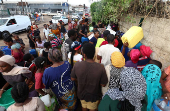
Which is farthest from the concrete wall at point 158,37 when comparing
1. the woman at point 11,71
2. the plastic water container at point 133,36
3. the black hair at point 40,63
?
the woman at point 11,71

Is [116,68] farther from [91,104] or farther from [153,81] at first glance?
[91,104]

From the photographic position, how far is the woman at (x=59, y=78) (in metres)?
1.76

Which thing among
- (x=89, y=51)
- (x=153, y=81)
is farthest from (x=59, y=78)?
(x=153, y=81)

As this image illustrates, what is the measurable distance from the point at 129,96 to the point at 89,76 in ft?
2.27

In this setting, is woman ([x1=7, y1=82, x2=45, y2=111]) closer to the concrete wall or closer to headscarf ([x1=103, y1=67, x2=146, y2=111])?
headscarf ([x1=103, y1=67, x2=146, y2=111])

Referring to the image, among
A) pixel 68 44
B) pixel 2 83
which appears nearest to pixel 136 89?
pixel 68 44

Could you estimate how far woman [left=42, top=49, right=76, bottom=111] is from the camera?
1.76 m

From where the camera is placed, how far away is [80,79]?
5.60 feet

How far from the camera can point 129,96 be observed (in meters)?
1.16

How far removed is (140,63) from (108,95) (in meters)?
1.52

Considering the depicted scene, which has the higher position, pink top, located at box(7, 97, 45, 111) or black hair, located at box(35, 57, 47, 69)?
black hair, located at box(35, 57, 47, 69)

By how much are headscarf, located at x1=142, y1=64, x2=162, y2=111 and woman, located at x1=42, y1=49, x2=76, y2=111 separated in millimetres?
1551

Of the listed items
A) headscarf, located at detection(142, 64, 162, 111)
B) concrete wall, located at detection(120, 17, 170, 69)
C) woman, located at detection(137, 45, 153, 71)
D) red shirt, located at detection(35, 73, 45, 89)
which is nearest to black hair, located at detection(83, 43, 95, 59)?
red shirt, located at detection(35, 73, 45, 89)

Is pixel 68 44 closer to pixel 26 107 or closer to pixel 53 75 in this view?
pixel 53 75
